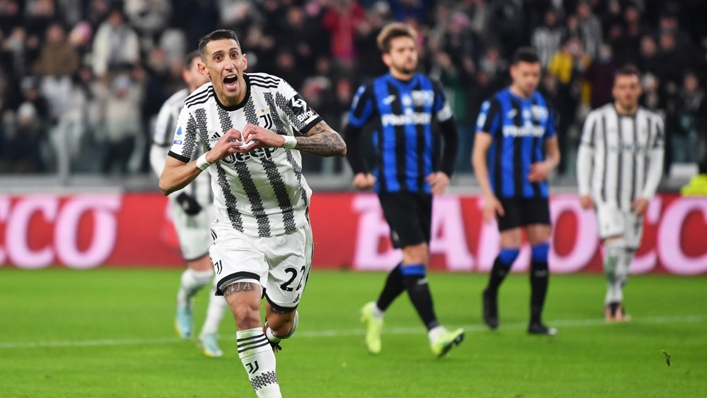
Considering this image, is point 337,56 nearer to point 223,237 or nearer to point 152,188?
point 152,188

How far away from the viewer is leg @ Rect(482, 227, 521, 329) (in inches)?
403

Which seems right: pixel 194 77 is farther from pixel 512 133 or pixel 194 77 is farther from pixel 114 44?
pixel 114 44

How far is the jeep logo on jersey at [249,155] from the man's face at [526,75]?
4.58m

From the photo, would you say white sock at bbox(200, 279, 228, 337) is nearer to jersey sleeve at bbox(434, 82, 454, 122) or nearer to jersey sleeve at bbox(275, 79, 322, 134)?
jersey sleeve at bbox(434, 82, 454, 122)

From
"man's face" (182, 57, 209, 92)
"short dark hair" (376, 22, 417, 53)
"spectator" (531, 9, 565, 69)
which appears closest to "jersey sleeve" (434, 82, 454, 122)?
"short dark hair" (376, 22, 417, 53)

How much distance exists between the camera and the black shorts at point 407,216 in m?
8.82

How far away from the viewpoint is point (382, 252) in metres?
15.9

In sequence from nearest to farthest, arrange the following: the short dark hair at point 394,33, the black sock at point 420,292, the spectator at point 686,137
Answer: the black sock at point 420,292 → the short dark hair at point 394,33 → the spectator at point 686,137

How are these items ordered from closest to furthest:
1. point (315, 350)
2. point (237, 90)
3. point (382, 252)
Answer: point (237, 90)
point (315, 350)
point (382, 252)

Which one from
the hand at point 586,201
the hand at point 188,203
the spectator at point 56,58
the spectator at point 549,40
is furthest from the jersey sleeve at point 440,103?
the spectator at point 56,58

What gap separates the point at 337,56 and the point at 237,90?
→ 13203 mm

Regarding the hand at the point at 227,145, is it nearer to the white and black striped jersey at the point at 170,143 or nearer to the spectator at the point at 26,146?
the white and black striped jersey at the point at 170,143

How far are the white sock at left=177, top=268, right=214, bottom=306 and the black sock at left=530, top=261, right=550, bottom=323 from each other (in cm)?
290

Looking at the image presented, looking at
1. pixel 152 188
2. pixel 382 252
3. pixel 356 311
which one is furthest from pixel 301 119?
pixel 152 188
